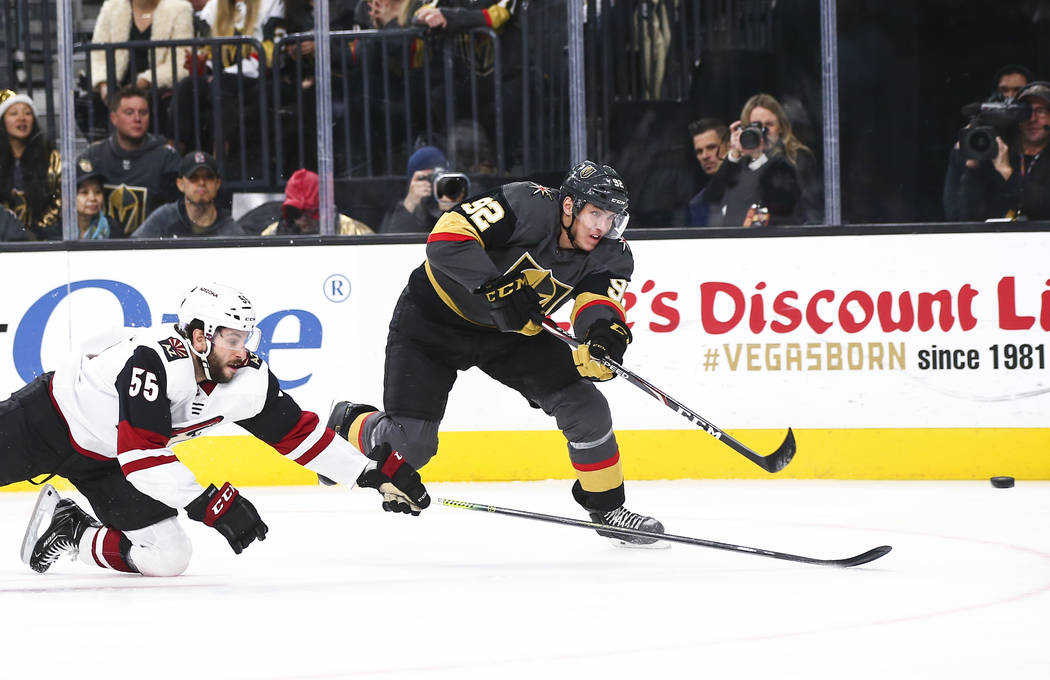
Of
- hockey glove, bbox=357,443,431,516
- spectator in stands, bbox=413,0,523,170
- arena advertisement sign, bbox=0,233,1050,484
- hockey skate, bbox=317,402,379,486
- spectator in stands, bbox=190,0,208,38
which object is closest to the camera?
hockey glove, bbox=357,443,431,516

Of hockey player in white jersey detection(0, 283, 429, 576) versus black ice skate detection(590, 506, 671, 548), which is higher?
hockey player in white jersey detection(0, 283, 429, 576)

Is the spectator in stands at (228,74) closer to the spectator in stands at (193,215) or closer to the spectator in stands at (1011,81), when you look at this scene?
the spectator in stands at (193,215)

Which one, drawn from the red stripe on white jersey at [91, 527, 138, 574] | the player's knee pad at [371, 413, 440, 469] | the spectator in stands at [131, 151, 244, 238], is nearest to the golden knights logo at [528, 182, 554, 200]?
the player's knee pad at [371, 413, 440, 469]

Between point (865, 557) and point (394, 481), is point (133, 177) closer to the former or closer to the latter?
point (394, 481)

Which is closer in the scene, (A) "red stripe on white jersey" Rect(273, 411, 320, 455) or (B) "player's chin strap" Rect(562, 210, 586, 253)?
(A) "red stripe on white jersey" Rect(273, 411, 320, 455)

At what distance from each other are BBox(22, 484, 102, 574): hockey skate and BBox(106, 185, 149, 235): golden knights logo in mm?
2182

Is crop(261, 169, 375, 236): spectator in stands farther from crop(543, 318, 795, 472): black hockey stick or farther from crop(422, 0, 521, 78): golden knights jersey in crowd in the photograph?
crop(543, 318, 795, 472): black hockey stick

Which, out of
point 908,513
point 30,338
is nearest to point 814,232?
point 908,513

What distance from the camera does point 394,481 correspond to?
371cm

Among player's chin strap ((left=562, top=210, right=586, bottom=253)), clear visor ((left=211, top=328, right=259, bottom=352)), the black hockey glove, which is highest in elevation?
player's chin strap ((left=562, top=210, right=586, bottom=253))

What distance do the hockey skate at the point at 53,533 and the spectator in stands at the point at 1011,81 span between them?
4.04 meters

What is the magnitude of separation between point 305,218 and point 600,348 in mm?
2279

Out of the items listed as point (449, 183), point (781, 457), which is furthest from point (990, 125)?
point (781, 457)

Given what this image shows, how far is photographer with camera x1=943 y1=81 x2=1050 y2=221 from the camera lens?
567cm
